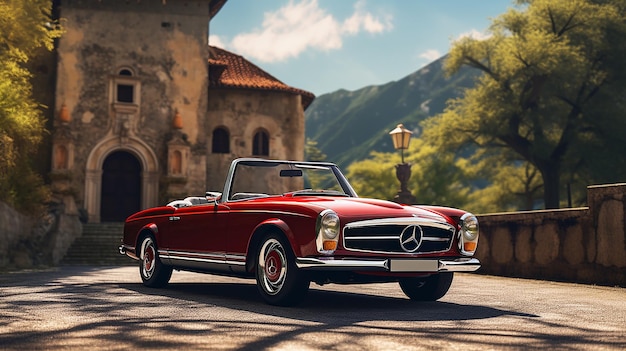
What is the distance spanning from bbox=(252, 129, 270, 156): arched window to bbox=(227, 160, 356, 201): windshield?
80.3 ft

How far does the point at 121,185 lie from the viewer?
29.8m

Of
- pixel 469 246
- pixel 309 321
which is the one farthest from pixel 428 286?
pixel 309 321

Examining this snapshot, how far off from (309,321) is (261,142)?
2765 cm

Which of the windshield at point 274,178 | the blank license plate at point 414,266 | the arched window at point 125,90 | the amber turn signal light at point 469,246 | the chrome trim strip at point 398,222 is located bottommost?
the blank license plate at point 414,266

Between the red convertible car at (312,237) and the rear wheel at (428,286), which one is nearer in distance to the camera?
the red convertible car at (312,237)

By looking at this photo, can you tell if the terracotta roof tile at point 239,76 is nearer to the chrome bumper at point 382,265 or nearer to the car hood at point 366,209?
the car hood at point 366,209

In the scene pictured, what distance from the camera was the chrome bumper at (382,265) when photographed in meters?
6.36

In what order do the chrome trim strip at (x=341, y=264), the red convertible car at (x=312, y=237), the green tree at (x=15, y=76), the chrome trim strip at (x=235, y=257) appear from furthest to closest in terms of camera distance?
the green tree at (x=15, y=76) → the chrome trim strip at (x=235, y=257) → the red convertible car at (x=312, y=237) → the chrome trim strip at (x=341, y=264)

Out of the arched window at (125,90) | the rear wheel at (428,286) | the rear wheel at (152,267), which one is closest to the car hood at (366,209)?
the rear wheel at (428,286)

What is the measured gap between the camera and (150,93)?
29672 mm

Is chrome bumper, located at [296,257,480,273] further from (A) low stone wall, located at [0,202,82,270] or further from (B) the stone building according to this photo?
(B) the stone building

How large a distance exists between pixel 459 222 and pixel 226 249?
2.50m

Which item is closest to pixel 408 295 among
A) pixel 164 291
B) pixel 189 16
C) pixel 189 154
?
pixel 164 291

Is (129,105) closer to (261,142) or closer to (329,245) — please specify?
(261,142)
